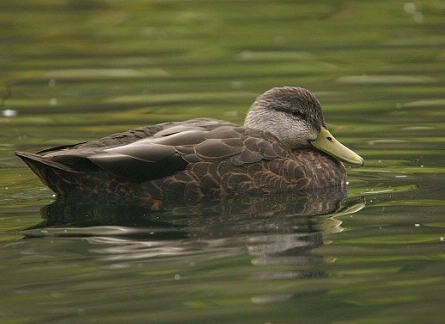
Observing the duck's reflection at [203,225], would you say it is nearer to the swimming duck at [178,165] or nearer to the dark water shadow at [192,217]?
the dark water shadow at [192,217]

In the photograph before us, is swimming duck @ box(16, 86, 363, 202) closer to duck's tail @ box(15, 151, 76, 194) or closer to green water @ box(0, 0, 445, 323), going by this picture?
duck's tail @ box(15, 151, 76, 194)

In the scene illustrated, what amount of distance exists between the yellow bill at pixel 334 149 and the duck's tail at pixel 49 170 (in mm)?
2076

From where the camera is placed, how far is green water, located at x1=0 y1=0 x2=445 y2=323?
770 centimetres

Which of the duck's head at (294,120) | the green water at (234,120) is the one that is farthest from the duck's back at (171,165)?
the duck's head at (294,120)

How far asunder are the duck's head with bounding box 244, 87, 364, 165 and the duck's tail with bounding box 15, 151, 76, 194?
1.65m

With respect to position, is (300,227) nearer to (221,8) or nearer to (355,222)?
(355,222)

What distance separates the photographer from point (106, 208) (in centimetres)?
1031

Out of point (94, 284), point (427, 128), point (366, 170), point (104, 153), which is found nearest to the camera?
point (94, 284)

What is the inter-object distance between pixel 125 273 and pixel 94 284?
275 mm

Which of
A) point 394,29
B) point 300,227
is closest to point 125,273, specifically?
point 300,227

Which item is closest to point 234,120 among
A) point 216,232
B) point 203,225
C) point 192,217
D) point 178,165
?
point 178,165

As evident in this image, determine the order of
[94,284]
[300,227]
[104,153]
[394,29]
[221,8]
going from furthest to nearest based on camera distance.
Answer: [221,8] → [394,29] → [104,153] → [300,227] → [94,284]

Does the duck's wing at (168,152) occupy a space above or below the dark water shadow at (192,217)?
above

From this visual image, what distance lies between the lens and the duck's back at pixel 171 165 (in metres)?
10.2
